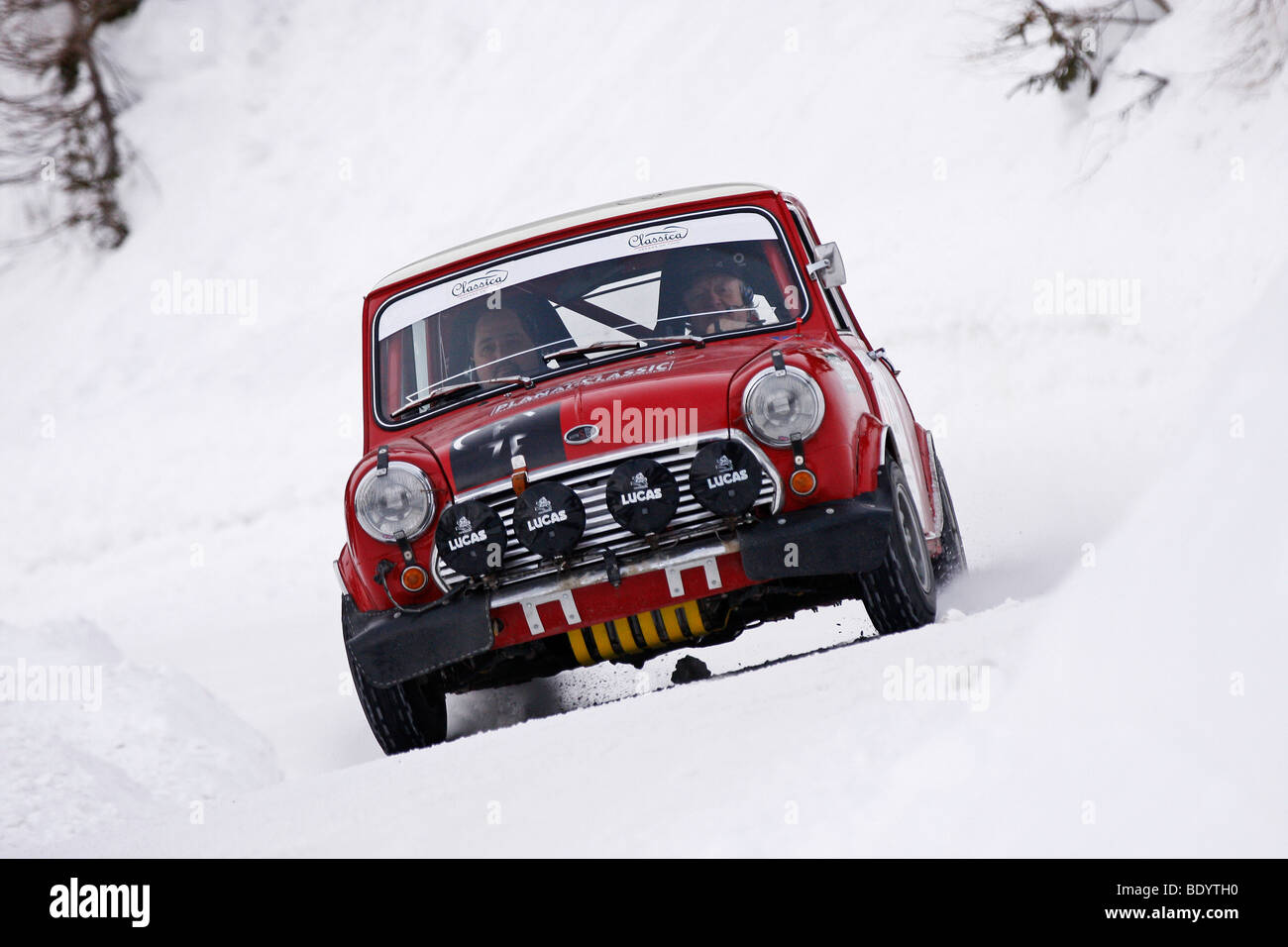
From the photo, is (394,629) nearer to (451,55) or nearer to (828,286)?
(828,286)

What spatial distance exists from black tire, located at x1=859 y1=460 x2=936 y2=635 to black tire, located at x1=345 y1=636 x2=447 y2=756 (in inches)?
60.1

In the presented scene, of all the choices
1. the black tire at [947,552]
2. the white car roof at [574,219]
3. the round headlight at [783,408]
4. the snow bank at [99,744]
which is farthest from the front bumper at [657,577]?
the black tire at [947,552]

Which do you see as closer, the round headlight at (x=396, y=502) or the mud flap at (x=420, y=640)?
the mud flap at (x=420, y=640)

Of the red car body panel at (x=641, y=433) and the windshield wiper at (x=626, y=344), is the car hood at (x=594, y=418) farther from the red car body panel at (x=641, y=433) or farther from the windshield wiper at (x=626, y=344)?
the windshield wiper at (x=626, y=344)

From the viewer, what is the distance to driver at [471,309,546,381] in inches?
229

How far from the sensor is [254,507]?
15852 mm

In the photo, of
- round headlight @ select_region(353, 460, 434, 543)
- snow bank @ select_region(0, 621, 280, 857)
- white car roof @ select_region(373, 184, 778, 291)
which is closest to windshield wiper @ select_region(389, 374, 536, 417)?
white car roof @ select_region(373, 184, 778, 291)

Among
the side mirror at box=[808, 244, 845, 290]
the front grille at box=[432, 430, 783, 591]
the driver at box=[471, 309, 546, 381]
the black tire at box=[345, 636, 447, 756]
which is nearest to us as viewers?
the front grille at box=[432, 430, 783, 591]

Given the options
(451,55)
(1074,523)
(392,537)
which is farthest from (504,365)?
(451,55)

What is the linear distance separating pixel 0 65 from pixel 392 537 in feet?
72.0

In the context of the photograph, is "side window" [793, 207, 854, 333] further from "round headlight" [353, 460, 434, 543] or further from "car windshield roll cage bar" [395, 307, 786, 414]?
"round headlight" [353, 460, 434, 543]

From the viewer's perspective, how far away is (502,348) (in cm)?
592

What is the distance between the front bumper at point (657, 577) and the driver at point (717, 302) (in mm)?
1145

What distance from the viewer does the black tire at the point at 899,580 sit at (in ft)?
16.4
